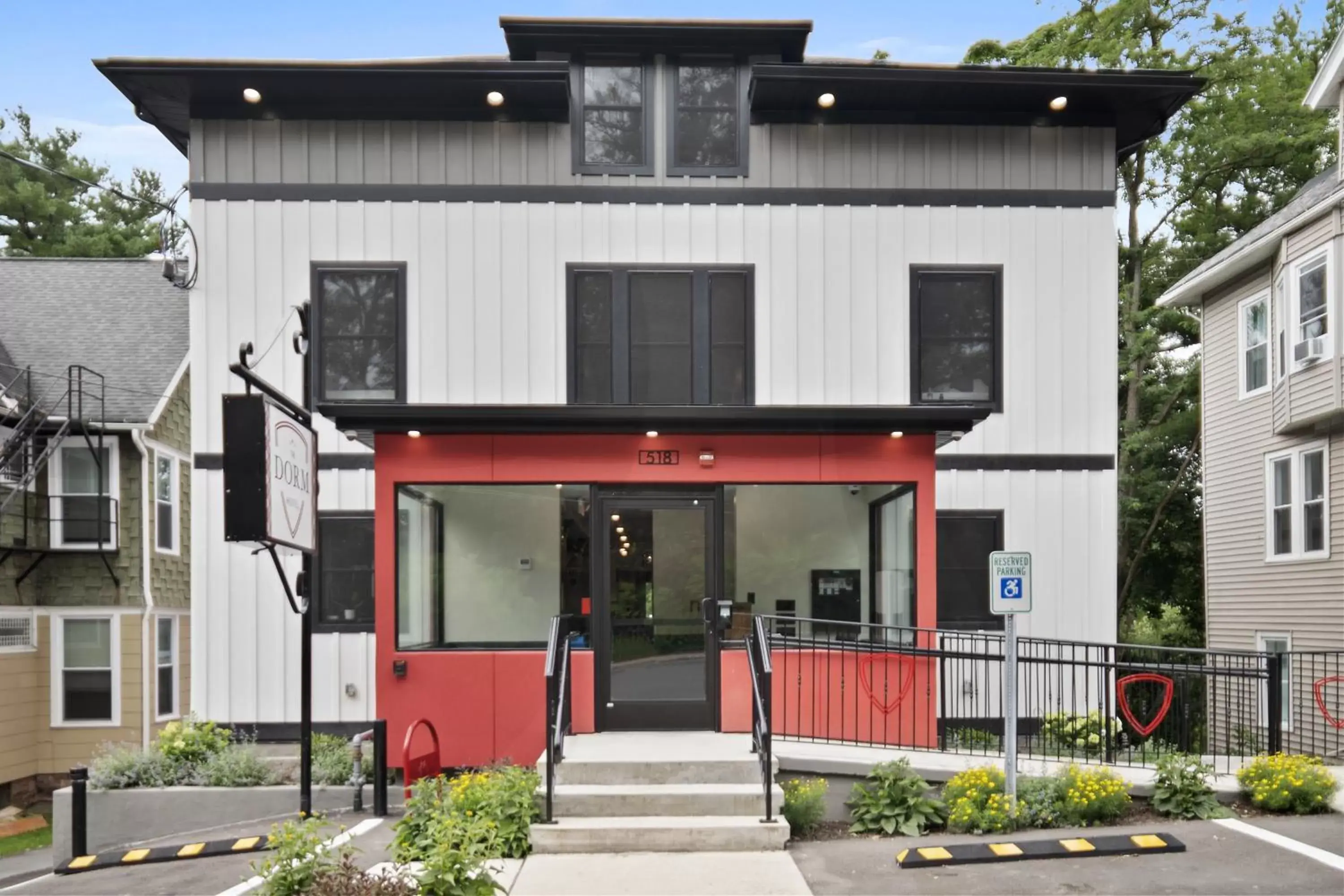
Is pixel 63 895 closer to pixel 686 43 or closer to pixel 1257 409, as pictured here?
pixel 686 43

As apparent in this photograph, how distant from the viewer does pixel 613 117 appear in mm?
13664

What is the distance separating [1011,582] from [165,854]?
6.72 m

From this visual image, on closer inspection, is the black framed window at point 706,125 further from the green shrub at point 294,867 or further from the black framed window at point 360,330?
the green shrub at point 294,867

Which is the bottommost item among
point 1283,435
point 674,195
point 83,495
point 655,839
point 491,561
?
point 655,839

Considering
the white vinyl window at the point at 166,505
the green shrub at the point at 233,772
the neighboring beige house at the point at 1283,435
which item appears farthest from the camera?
the white vinyl window at the point at 166,505

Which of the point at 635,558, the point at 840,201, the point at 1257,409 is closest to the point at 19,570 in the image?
the point at 635,558

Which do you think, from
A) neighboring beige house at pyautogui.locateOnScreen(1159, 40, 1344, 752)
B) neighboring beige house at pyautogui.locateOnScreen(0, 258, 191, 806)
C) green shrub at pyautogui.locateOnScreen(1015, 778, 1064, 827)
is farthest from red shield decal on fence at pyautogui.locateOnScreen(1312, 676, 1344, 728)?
neighboring beige house at pyautogui.locateOnScreen(0, 258, 191, 806)

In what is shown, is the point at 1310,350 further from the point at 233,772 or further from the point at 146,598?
the point at 146,598

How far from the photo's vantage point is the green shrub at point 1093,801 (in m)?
8.67

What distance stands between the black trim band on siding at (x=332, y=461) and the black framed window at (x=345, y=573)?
0.51 meters

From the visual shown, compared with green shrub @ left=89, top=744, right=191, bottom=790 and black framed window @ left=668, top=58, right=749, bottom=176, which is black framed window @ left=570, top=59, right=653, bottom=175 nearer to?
black framed window @ left=668, top=58, right=749, bottom=176

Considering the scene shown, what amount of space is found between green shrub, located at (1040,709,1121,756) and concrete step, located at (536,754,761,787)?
3.14 metres

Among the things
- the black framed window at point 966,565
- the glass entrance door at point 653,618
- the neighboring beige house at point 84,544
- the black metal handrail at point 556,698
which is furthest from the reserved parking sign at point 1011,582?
the neighboring beige house at point 84,544

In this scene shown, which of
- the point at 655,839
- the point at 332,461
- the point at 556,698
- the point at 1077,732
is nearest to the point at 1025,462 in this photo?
the point at 1077,732
